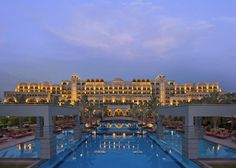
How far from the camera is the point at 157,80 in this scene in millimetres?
174375

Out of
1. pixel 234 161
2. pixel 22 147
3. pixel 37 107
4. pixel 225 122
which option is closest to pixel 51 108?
pixel 37 107

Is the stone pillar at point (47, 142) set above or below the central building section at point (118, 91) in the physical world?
below

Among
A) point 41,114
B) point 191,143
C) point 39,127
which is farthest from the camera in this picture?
point 39,127

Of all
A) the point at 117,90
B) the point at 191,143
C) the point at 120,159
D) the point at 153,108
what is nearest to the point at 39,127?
the point at 120,159

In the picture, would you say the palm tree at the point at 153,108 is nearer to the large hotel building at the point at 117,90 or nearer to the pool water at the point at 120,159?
the pool water at the point at 120,159

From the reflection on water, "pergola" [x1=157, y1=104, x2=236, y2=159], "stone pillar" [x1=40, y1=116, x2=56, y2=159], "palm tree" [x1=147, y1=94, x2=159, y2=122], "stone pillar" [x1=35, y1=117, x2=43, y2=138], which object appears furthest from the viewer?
"palm tree" [x1=147, y1=94, x2=159, y2=122]

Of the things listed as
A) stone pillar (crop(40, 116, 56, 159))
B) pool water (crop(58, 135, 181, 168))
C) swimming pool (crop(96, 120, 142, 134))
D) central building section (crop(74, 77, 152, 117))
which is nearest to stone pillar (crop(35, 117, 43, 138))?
pool water (crop(58, 135, 181, 168))

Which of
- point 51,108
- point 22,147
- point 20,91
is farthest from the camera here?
point 20,91

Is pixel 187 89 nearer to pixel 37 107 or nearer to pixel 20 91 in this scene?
pixel 20 91

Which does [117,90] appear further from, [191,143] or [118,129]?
[191,143]

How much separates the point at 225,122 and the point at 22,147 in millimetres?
30820

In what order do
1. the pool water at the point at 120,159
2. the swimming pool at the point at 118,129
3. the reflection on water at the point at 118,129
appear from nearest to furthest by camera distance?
the pool water at the point at 120,159
the swimming pool at the point at 118,129
the reflection on water at the point at 118,129

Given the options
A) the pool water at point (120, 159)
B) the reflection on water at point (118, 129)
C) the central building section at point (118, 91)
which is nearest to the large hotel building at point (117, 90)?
the central building section at point (118, 91)

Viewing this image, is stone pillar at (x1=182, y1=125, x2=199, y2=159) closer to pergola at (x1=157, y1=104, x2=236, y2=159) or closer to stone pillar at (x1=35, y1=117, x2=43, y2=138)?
pergola at (x1=157, y1=104, x2=236, y2=159)
